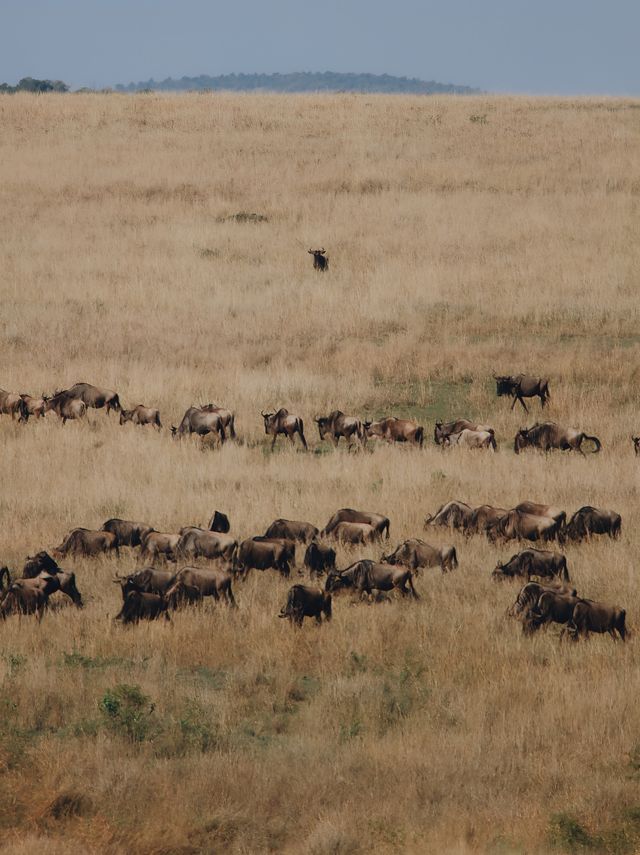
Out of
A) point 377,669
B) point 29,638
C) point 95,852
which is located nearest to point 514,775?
point 377,669

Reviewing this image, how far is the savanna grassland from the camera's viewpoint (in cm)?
779

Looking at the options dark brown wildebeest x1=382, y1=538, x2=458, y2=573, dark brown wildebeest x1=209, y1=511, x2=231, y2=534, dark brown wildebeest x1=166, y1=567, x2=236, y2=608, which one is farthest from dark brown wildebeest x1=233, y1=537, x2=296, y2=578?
dark brown wildebeest x1=209, y1=511, x2=231, y2=534

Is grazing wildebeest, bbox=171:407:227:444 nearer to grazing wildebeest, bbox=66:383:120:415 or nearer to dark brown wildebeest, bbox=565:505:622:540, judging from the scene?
grazing wildebeest, bbox=66:383:120:415

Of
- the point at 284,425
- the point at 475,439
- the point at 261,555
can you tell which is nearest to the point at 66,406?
the point at 284,425

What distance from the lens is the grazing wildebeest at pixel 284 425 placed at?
18859 millimetres

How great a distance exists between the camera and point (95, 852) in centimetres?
703

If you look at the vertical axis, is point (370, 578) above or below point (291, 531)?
below

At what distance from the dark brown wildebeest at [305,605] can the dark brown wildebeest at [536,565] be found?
215 centimetres

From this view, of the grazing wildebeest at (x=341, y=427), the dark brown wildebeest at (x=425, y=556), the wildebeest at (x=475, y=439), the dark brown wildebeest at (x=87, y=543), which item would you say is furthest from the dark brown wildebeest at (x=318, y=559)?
the grazing wildebeest at (x=341, y=427)

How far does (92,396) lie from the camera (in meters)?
20.5

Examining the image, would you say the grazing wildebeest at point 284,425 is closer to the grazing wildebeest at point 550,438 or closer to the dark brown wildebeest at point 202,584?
the grazing wildebeest at point 550,438

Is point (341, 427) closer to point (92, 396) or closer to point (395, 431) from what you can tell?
point (395, 431)

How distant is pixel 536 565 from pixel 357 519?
8.77 feet

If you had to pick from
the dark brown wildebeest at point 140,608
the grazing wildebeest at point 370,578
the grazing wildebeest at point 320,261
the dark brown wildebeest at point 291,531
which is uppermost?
the grazing wildebeest at point 320,261
